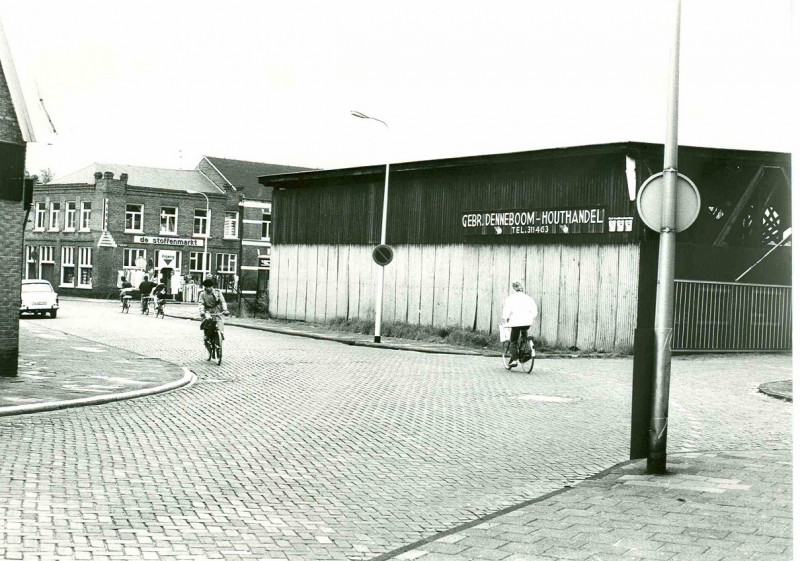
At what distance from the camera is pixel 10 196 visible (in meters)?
15.2

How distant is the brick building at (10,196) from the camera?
1505cm

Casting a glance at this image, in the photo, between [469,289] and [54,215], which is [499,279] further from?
[54,215]

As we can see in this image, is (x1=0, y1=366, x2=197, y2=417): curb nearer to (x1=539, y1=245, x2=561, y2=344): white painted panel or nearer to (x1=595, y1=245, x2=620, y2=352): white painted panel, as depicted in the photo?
→ (x1=595, y1=245, x2=620, y2=352): white painted panel

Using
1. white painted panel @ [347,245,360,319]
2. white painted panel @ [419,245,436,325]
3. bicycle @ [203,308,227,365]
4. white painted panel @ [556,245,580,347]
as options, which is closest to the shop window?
white painted panel @ [347,245,360,319]

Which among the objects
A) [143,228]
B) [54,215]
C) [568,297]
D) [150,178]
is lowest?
[568,297]

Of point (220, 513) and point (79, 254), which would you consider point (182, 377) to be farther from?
point (79, 254)

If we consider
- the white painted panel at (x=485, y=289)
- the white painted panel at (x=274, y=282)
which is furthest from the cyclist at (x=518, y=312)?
the white painted panel at (x=274, y=282)

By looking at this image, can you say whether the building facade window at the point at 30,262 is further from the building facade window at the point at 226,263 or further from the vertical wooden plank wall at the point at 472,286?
the vertical wooden plank wall at the point at 472,286

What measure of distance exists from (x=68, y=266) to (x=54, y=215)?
4198mm

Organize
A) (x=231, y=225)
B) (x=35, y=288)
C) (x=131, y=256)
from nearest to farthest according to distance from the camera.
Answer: (x=35, y=288) < (x=131, y=256) < (x=231, y=225)

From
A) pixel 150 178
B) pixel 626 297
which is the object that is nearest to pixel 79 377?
pixel 626 297

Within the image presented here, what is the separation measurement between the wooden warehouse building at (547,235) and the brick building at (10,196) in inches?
553

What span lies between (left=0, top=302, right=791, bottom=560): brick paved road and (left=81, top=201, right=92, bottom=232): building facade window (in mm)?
50328

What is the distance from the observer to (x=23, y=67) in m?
15.5
